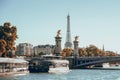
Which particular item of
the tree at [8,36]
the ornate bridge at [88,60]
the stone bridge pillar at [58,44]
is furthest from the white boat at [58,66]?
the ornate bridge at [88,60]

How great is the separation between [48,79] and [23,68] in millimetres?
17068

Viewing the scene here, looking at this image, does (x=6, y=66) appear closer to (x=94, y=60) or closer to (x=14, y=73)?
(x=14, y=73)

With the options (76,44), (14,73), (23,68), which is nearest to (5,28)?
(23,68)

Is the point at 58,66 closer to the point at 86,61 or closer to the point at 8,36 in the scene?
the point at 8,36

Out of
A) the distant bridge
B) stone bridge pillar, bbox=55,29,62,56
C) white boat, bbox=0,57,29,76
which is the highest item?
stone bridge pillar, bbox=55,29,62,56

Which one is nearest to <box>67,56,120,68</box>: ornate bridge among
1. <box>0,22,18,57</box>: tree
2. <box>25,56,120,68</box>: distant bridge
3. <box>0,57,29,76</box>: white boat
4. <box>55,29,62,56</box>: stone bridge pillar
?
<box>25,56,120,68</box>: distant bridge

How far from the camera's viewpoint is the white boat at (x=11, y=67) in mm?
73688

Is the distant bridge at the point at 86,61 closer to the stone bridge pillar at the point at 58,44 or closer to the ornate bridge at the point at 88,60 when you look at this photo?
the ornate bridge at the point at 88,60

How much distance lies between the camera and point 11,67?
79125mm

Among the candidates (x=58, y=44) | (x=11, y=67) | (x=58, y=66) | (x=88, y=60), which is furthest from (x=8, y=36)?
(x=88, y=60)

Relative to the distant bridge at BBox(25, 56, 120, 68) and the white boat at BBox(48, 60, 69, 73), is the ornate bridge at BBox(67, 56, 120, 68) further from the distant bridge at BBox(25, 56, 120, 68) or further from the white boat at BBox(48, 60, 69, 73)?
the white boat at BBox(48, 60, 69, 73)

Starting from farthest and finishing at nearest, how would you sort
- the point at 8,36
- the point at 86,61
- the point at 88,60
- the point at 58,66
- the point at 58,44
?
the point at 86,61 → the point at 88,60 → the point at 58,44 → the point at 58,66 → the point at 8,36

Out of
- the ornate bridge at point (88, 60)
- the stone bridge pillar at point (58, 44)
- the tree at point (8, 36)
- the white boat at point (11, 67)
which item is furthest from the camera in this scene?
the ornate bridge at point (88, 60)

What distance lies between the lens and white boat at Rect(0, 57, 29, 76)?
242 feet
